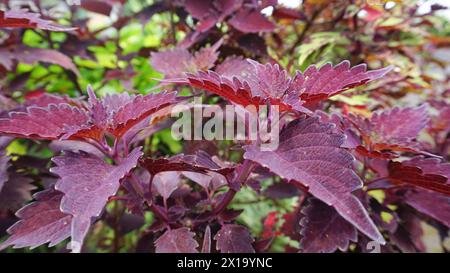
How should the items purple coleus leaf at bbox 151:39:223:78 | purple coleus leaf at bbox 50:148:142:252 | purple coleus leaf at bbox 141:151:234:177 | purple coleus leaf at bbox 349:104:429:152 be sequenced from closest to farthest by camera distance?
purple coleus leaf at bbox 50:148:142:252, purple coleus leaf at bbox 141:151:234:177, purple coleus leaf at bbox 349:104:429:152, purple coleus leaf at bbox 151:39:223:78

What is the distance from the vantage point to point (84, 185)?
0.48m

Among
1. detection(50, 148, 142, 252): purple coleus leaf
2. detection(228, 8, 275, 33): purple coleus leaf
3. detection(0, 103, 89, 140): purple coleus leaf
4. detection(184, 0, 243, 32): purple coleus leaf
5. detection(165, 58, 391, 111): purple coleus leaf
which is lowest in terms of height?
detection(50, 148, 142, 252): purple coleus leaf

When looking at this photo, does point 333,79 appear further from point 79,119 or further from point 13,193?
point 13,193

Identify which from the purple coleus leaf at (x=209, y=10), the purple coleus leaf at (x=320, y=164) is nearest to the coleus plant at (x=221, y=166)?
the purple coleus leaf at (x=320, y=164)

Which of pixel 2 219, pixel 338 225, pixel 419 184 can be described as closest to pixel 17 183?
pixel 2 219

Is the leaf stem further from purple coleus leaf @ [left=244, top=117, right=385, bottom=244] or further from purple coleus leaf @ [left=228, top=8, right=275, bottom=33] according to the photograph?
purple coleus leaf @ [left=228, top=8, right=275, bottom=33]

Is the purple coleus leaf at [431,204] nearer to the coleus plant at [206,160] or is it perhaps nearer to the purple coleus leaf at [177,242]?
the coleus plant at [206,160]

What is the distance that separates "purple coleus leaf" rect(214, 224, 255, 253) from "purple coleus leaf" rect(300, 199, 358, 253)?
0.08 meters

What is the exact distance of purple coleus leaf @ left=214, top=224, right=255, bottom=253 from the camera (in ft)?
1.98

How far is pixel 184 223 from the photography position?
26.4 inches
